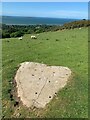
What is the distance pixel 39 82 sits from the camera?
11.2 metres

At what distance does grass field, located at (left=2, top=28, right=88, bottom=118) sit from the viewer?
31.1 feet

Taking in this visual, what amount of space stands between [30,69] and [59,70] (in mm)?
1217

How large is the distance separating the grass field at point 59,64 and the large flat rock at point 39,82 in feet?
0.86

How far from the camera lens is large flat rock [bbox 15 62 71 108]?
1012cm

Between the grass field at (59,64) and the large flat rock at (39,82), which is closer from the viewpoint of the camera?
the grass field at (59,64)

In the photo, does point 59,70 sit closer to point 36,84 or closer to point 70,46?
point 36,84

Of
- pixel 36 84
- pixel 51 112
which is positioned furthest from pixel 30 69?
pixel 51 112

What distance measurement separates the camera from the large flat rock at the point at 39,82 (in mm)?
10117

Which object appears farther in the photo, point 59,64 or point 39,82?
point 59,64

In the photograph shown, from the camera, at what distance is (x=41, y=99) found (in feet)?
32.9

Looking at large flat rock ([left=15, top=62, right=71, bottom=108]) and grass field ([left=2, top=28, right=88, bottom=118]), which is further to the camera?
large flat rock ([left=15, top=62, right=71, bottom=108])

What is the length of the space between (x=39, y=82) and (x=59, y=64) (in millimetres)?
2468

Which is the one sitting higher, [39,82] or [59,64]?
[59,64]

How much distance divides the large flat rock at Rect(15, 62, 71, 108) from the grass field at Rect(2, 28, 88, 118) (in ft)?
0.86
